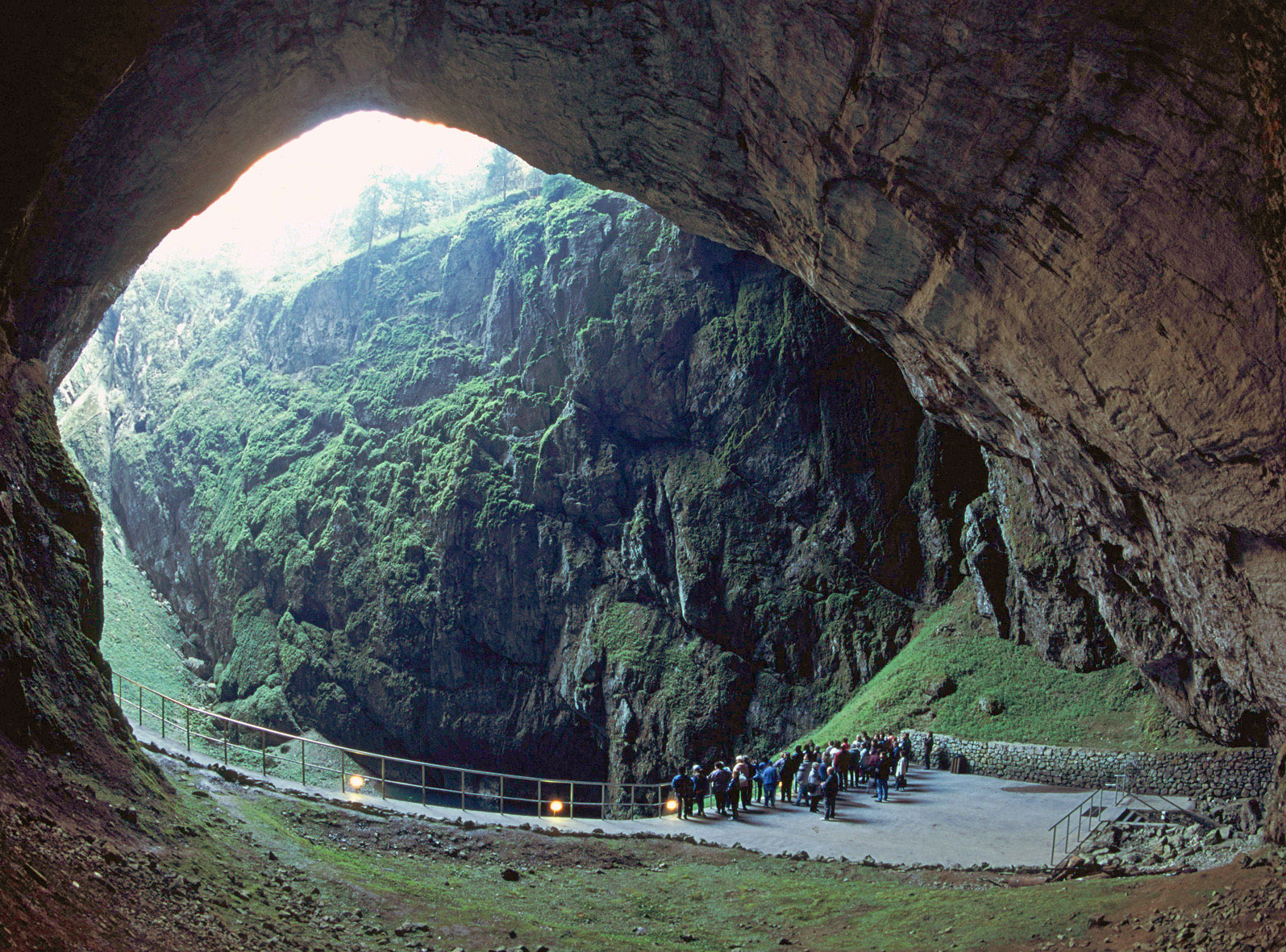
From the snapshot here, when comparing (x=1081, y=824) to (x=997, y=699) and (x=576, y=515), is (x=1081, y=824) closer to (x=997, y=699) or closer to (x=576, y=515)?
(x=997, y=699)

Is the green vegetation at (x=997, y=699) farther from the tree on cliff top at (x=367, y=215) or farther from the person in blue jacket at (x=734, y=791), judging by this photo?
the tree on cliff top at (x=367, y=215)

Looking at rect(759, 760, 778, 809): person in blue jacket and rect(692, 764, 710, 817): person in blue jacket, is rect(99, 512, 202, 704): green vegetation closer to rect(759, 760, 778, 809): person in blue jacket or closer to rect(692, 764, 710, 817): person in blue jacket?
rect(692, 764, 710, 817): person in blue jacket

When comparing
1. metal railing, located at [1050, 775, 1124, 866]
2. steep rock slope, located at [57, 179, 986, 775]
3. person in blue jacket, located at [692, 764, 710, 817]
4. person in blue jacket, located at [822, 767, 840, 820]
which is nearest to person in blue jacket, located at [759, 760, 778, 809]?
person in blue jacket, located at [822, 767, 840, 820]

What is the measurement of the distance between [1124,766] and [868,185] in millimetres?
16376

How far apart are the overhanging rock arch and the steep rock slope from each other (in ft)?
59.7

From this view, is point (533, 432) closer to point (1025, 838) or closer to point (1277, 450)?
point (1025, 838)

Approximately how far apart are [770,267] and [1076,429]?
25.9m

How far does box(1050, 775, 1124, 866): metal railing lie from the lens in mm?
12750

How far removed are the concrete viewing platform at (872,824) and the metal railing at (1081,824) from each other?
251 millimetres

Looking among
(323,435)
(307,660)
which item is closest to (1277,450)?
(307,660)

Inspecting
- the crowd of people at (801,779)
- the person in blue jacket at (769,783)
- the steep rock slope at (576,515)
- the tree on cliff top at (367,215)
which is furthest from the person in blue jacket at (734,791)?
the tree on cliff top at (367,215)

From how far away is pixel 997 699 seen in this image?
945 inches

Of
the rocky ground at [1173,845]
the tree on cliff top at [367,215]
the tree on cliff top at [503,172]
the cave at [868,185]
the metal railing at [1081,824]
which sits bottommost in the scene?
the metal railing at [1081,824]

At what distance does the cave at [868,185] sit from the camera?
7.50 metres
